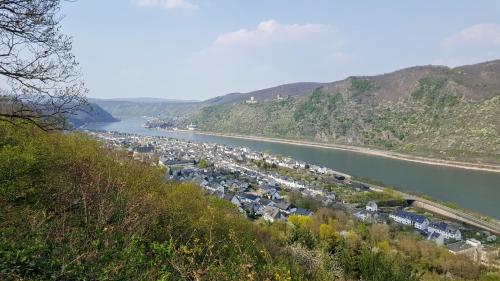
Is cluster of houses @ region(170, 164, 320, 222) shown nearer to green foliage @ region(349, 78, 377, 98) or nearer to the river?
the river

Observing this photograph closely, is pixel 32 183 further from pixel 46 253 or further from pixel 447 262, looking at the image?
pixel 447 262

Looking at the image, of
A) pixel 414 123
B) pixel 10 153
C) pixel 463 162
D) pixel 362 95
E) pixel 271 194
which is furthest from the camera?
pixel 362 95

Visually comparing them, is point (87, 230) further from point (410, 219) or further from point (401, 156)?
point (401, 156)

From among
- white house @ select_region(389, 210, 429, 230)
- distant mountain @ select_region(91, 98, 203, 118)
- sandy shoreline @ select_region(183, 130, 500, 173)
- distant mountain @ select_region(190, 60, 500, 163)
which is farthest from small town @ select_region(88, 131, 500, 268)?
distant mountain @ select_region(91, 98, 203, 118)

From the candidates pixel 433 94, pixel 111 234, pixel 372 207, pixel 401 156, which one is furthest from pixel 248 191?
pixel 433 94

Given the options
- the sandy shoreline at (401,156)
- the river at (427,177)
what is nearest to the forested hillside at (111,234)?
the river at (427,177)

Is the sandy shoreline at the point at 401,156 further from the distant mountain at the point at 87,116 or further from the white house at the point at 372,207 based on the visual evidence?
the distant mountain at the point at 87,116

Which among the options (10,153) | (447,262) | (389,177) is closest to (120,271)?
(10,153)
